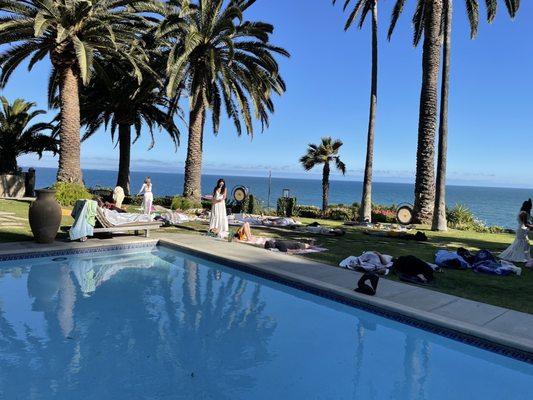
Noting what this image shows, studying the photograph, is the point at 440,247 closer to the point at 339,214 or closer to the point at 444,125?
the point at 444,125

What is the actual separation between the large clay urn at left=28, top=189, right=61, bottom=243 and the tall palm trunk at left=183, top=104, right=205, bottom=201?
11.1m

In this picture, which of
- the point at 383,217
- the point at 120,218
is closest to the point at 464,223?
the point at 383,217

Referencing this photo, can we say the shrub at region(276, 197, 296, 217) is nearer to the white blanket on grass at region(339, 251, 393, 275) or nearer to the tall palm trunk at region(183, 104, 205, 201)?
the tall palm trunk at region(183, 104, 205, 201)

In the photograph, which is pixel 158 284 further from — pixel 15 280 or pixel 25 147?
pixel 25 147

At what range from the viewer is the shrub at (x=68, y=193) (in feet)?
56.6

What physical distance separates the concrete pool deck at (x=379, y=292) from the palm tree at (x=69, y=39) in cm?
936

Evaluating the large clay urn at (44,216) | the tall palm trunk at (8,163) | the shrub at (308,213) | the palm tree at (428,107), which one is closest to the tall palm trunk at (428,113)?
the palm tree at (428,107)

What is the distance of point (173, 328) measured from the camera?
5.79 metres

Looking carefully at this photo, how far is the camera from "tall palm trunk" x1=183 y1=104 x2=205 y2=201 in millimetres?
20688

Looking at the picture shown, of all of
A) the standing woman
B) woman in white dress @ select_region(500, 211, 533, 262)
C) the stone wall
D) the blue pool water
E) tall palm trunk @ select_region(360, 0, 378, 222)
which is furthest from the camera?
the stone wall

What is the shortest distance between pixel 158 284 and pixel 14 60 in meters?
16.3

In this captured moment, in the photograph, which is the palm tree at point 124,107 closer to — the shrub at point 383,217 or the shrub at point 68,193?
the shrub at point 68,193

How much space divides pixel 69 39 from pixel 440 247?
56.0ft

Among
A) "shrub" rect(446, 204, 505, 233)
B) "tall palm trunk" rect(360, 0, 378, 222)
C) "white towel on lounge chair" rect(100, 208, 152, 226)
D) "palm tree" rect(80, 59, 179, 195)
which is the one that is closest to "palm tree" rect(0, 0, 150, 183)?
"palm tree" rect(80, 59, 179, 195)
